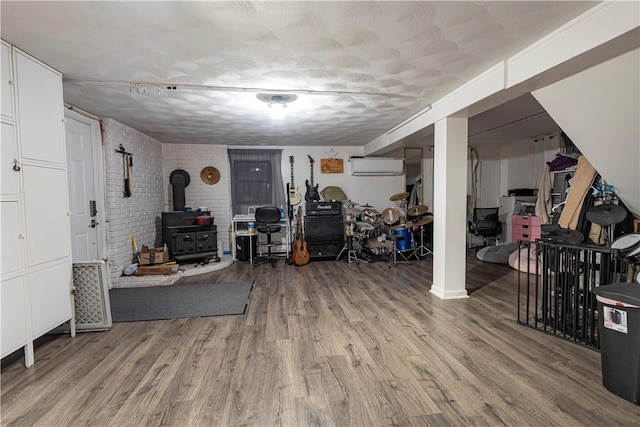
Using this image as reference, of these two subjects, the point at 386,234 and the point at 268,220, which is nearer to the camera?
the point at 268,220

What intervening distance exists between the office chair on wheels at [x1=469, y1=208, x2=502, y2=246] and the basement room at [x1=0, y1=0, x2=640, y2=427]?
4.34 feet

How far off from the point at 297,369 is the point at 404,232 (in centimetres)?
410

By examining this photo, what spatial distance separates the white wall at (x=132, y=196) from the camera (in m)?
4.13

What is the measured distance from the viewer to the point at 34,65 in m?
2.29

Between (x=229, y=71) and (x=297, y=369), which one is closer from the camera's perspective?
(x=297, y=369)

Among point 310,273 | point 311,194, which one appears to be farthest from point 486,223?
point 310,273

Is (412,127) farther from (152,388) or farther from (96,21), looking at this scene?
(152,388)

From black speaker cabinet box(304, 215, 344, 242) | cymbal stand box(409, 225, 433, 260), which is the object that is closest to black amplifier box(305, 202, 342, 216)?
black speaker cabinet box(304, 215, 344, 242)

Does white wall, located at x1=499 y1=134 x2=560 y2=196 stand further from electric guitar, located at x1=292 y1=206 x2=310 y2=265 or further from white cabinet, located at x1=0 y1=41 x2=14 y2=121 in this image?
white cabinet, located at x1=0 y1=41 x2=14 y2=121

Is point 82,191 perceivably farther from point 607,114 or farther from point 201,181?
point 607,114

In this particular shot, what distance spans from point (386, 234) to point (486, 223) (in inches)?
79.8

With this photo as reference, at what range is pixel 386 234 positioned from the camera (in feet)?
18.7

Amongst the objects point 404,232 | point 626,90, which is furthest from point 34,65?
point 404,232

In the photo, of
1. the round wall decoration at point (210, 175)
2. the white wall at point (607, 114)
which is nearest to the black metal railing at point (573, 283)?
the white wall at point (607, 114)
